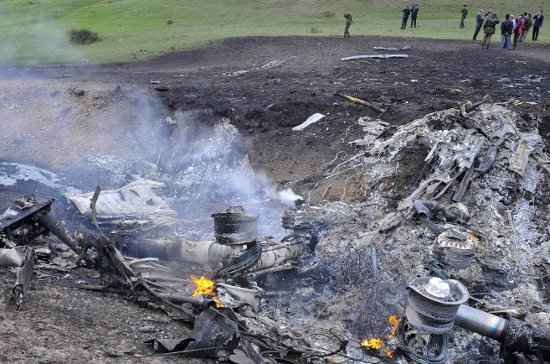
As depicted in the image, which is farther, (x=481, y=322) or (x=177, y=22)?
(x=177, y=22)

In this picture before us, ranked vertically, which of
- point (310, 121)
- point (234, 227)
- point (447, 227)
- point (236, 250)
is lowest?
point (236, 250)

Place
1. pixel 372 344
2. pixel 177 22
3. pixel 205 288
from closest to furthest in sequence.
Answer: pixel 372 344 < pixel 205 288 < pixel 177 22

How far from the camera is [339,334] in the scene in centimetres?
657

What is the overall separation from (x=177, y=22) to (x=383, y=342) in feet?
82.9

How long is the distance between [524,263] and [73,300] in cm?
567

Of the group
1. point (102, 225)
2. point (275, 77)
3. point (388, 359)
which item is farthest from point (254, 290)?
point (275, 77)

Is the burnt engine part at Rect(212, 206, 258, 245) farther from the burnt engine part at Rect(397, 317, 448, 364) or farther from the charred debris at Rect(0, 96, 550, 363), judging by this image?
the burnt engine part at Rect(397, 317, 448, 364)

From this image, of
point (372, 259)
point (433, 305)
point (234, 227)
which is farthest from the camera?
point (372, 259)

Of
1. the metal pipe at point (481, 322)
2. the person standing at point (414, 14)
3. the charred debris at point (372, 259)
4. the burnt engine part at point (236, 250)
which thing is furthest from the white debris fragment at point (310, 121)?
the person standing at point (414, 14)

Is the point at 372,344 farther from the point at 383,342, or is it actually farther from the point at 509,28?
the point at 509,28

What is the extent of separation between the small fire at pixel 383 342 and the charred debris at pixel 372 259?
2 centimetres

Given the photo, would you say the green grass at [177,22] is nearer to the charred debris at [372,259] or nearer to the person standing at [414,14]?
the person standing at [414,14]

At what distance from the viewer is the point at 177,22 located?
94.9 ft

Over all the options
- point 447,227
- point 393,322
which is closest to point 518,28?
point 447,227
